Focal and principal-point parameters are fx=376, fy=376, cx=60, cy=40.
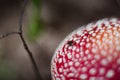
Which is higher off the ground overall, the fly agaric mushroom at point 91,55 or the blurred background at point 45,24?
the blurred background at point 45,24

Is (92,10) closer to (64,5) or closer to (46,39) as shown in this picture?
(64,5)

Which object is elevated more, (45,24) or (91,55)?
(45,24)

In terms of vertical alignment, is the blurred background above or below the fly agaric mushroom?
above

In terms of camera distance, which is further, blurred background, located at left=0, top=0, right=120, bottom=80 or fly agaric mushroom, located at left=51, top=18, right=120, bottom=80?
blurred background, located at left=0, top=0, right=120, bottom=80

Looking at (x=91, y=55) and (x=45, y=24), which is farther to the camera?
(x=45, y=24)

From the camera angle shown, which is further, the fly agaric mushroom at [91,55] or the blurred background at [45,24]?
the blurred background at [45,24]
